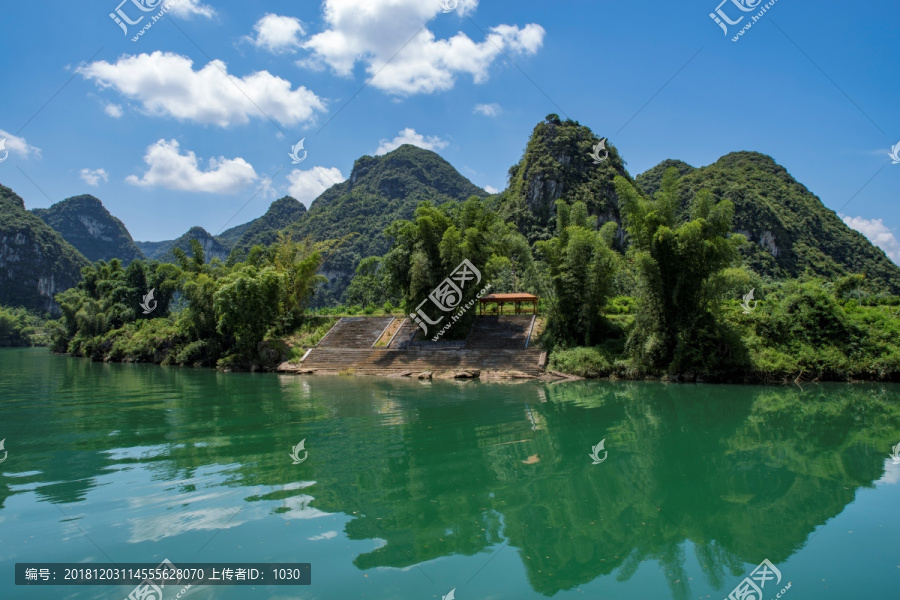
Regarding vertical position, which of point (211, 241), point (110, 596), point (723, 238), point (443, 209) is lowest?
point (110, 596)

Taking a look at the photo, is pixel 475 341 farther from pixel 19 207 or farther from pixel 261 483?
pixel 19 207

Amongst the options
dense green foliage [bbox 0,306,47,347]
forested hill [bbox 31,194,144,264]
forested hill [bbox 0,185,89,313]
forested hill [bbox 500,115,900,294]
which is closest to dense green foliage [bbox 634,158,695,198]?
forested hill [bbox 500,115,900,294]

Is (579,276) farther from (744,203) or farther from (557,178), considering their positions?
(744,203)

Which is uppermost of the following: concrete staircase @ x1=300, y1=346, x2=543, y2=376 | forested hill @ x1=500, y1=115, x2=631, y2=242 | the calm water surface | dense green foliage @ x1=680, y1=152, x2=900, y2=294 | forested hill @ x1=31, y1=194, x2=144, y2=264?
forested hill @ x1=31, y1=194, x2=144, y2=264

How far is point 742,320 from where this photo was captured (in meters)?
19.8

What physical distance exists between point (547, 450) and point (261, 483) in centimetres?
483

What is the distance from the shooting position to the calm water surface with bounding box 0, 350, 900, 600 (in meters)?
4.83

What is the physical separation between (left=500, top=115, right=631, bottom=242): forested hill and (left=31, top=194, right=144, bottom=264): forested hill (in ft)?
367

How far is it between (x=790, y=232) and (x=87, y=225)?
15258cm

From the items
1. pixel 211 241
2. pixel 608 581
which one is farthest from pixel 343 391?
pixel 211 241

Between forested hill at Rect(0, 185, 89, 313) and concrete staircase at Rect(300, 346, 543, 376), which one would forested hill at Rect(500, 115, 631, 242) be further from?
forested hill at Rect(0, 185, 89, 313)

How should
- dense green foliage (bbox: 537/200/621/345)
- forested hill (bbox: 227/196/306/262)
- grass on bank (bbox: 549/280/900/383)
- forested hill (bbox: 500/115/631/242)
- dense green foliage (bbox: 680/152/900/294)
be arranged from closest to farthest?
grass on bank (bbox: 549/280/900/383), dense green foliage (bbox: 537/200/621/345), dense green foliage (bbox: 680/152/900/294), forested hill (bbox: 500/115/631/242), forested hill (bbox: 227/196/306/262)

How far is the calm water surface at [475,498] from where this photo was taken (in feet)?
15.9

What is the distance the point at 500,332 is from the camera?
1021 inches
